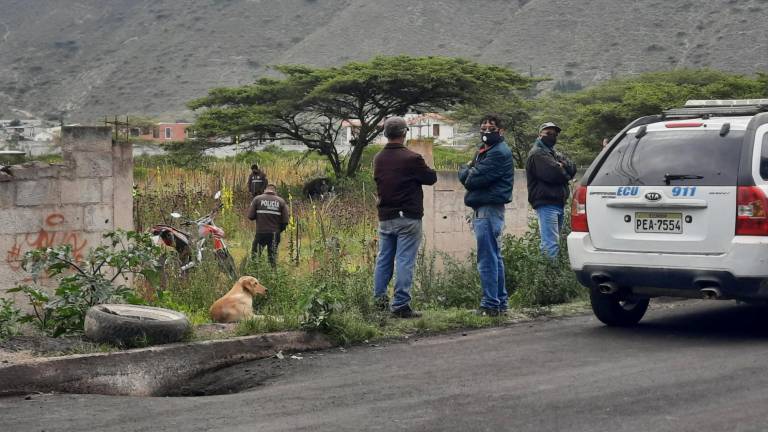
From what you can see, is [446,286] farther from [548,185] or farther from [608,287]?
[608,287]

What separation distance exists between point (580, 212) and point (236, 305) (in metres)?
3.10

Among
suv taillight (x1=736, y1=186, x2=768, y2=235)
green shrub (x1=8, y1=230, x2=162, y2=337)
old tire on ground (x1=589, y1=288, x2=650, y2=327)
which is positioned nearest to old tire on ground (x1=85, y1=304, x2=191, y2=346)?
green shrub (x1=8, y1=230, x2=162, y2=337)

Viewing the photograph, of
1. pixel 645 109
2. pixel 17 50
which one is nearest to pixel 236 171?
pixel 645 109

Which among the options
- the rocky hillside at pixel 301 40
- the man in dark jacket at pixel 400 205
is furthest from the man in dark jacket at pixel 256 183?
the rocky hillside at pixel 301 40

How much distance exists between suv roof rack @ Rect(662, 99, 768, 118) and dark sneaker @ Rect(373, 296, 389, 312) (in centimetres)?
295

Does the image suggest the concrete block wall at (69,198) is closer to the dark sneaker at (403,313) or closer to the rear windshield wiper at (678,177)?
the dark sneaker at (403,313)

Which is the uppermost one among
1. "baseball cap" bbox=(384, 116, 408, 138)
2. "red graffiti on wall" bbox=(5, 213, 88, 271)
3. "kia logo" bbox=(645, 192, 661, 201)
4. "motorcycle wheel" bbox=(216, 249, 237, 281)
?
"baseball cap" bbox=(384, 116, 408, 138)

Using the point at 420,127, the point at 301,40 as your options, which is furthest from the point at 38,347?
the point at 301,40

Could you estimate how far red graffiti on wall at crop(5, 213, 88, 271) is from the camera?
9.99m

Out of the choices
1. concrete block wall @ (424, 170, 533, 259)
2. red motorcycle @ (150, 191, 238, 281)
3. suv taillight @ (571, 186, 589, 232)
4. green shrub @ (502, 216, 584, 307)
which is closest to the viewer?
suv taillight @ (571, 186, 589, 232)

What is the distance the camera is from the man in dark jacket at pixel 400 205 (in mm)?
10062

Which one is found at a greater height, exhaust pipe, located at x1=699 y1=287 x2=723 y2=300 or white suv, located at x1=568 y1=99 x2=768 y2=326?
white suv, located at x1=568 y1=99 x2=768 y2=326

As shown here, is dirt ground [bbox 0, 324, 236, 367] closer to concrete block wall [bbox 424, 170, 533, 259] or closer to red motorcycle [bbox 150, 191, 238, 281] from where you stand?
red motorcycle [bbox 150, 191, 238, 281]

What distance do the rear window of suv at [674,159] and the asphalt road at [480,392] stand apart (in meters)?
1.30
